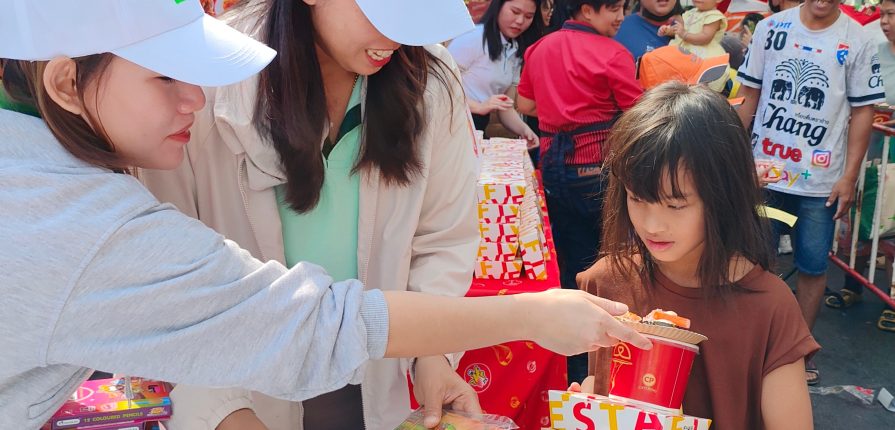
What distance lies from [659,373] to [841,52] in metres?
2.99

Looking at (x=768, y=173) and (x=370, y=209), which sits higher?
(x=370, y=209)

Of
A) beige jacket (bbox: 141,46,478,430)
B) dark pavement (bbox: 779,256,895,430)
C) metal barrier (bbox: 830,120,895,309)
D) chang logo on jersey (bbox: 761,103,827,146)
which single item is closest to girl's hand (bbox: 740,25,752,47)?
metal barrier (bbox: 830,120,895,309)

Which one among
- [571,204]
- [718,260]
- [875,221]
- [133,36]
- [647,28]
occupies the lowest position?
[875,221]

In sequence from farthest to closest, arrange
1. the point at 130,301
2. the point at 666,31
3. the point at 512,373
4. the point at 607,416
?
the point at 666,31 → the point at 512,373 → the point at 607,416 → the point at 130,301

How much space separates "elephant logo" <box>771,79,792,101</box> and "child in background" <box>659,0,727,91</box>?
0.57 meters

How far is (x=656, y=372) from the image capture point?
1.33 m

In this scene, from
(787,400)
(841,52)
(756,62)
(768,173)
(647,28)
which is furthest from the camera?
(647,28)

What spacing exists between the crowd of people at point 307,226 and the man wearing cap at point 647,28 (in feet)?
8.95

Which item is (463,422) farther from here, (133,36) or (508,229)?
(508,229)

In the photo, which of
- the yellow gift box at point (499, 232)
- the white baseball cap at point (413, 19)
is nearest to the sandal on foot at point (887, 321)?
the yellow gift box at point (499, 232)

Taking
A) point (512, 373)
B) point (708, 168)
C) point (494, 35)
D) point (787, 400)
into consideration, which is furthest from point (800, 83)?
point (787, 400)

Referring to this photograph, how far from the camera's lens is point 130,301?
38.6 inches

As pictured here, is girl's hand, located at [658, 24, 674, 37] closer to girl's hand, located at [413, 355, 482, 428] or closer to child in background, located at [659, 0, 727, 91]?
child in background, located at [659, 0, 727, 91]

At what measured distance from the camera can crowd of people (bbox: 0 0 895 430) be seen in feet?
3.20
